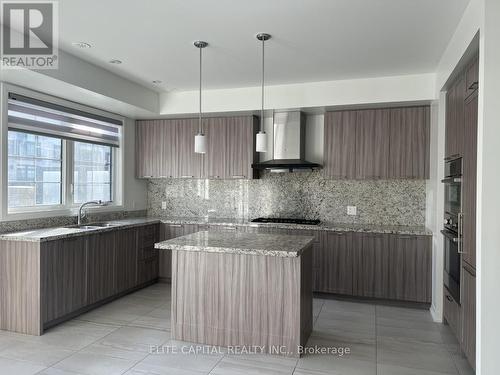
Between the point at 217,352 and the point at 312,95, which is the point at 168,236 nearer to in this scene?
the point at 217,352

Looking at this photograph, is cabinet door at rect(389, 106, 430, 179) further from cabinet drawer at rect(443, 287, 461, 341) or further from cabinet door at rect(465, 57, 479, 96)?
cabinet door at rect(465, 57, 479, 96)

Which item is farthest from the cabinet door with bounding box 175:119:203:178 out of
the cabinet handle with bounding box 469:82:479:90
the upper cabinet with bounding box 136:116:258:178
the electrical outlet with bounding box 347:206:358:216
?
the cabinet handle with bounding box 469:82:479:90

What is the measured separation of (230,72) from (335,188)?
206 centimetres

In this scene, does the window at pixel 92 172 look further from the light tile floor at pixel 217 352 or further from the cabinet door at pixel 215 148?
the light tile floor at pixel 217 352

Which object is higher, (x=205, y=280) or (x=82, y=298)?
(x=205, y=280)

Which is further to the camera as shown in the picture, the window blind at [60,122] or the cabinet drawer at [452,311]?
the window blind at [60,122]

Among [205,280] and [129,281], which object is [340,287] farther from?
[129,281]

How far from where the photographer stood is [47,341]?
3.17 metres

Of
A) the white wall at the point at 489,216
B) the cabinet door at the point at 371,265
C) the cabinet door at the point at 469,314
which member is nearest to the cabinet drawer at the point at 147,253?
the cabinet door at the point at 371,265

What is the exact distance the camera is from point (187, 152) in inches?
205

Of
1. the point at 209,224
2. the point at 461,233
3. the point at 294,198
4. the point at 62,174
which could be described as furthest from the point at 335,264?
the point at 62,174

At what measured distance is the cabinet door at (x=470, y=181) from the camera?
247 centimetres

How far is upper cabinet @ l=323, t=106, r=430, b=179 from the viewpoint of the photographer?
4.32 meters

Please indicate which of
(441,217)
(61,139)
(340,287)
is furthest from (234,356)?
(61,139)
